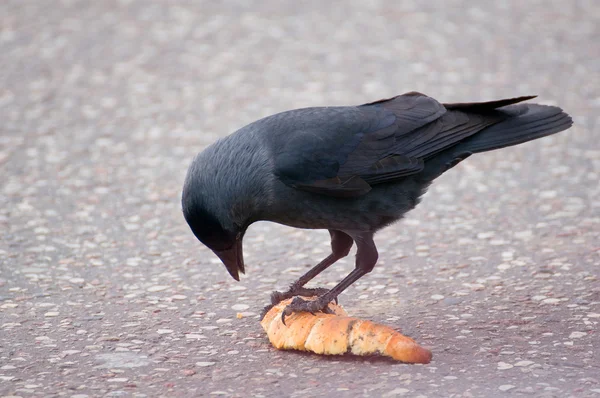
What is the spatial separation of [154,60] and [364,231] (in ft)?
21.1

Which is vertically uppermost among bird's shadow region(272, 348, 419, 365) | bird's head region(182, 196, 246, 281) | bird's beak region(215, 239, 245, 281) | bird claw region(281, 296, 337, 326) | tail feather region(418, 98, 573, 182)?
tail feather region(418, 98, 573, 182)

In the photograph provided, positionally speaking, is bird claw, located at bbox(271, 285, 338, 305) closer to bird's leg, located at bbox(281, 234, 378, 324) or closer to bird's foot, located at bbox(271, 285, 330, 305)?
bird's foot, located at bbox(271, 285, 330, 305)

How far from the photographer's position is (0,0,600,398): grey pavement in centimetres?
438

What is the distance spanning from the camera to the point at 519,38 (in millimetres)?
11133

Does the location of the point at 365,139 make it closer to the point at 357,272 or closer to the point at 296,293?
the point at 357,272

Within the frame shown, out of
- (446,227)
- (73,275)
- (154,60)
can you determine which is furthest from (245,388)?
(154,60)

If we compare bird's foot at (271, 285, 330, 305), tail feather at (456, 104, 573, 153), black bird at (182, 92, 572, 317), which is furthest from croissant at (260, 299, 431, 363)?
tail feather at (456, 104, 573, 153)

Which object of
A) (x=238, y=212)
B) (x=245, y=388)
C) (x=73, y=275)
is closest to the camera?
(x=245, y=388)

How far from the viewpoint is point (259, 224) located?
269 inches

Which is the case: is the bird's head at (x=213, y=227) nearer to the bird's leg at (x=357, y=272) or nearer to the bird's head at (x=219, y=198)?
the bird's head at (x=219, y=198)

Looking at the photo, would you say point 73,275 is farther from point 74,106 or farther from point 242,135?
point 74,106

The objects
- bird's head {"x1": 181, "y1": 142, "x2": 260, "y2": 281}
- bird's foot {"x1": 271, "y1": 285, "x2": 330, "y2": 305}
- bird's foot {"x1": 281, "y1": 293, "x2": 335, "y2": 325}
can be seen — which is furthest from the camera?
bird's foot {"x1": 271, "y1": 285, "x2": 330, "y2": 305}

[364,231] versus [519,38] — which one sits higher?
[519,38]

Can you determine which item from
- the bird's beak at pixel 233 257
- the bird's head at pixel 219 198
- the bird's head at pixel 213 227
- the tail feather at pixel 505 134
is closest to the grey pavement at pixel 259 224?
the bird's beak at pixel 233 257
